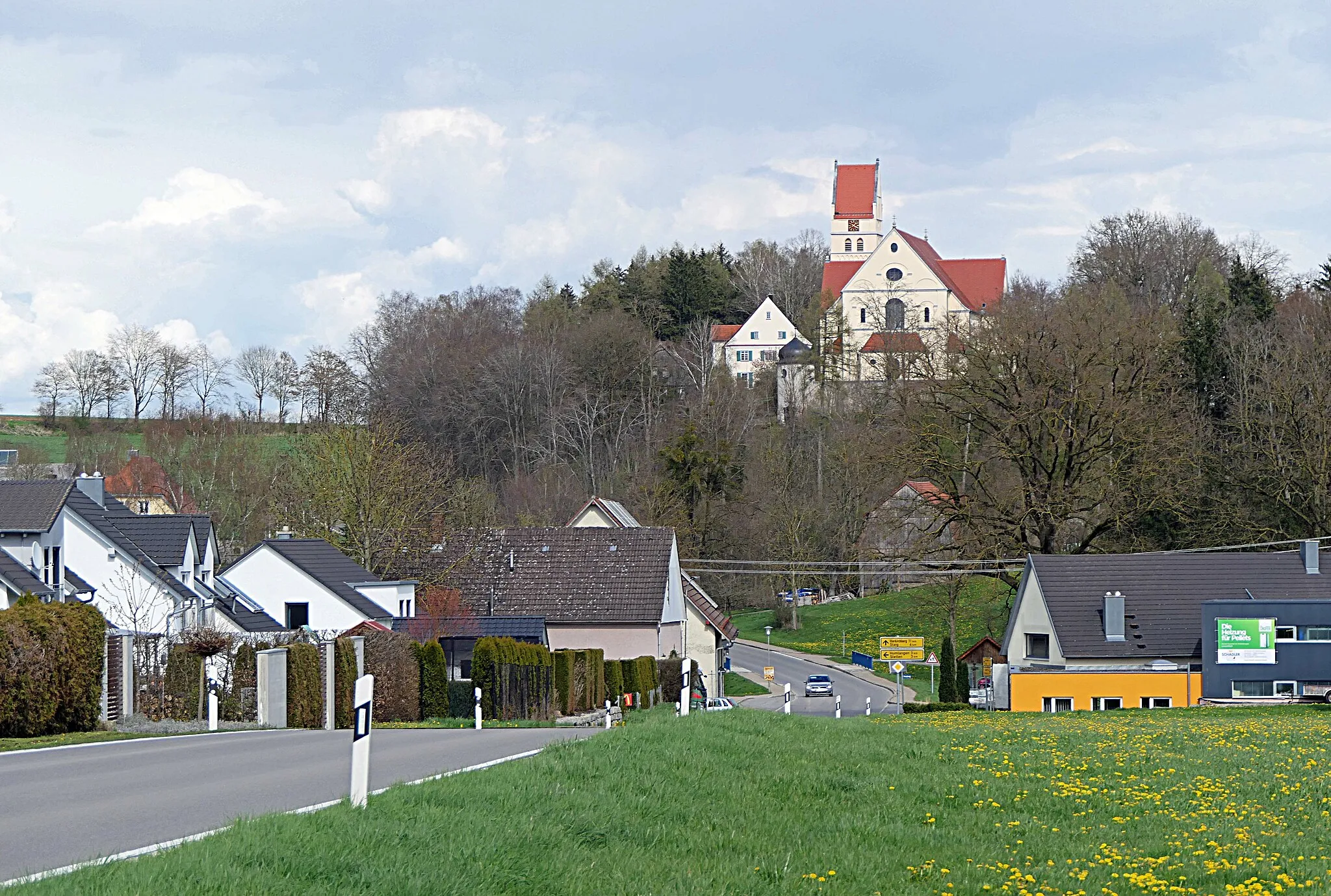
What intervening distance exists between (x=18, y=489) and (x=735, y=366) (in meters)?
104

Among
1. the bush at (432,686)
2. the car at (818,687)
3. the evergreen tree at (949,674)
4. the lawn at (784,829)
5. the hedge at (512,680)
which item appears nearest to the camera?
the lawn at (784,829)

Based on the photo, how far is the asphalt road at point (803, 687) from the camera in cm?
5716

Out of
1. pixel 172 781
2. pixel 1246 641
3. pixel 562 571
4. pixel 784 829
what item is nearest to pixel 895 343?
pixel 562 571

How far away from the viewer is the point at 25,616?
19859 millimetres

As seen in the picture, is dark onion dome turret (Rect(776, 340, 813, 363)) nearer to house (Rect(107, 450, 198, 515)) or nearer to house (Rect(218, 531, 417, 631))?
house (Rect(107, 450, 198, 515))

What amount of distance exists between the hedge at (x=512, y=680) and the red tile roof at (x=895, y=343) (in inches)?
1198

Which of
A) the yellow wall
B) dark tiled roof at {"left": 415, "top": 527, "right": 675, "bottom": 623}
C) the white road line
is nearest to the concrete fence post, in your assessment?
the white road line

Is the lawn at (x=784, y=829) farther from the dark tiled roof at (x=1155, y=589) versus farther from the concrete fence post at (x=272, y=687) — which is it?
the dark tiled roof at (x=1155, y=589)

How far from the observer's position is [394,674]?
32.0m

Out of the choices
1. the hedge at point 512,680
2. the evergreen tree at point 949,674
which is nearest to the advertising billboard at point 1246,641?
the evergreen tree at point 949,674

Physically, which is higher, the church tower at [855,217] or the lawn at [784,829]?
the church tower at [855,217]

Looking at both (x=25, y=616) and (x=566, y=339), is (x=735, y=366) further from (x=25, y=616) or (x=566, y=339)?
(x=25, y=616)

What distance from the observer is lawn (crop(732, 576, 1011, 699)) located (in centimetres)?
7562

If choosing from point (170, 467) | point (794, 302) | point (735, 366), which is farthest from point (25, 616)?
point (794, 302)
